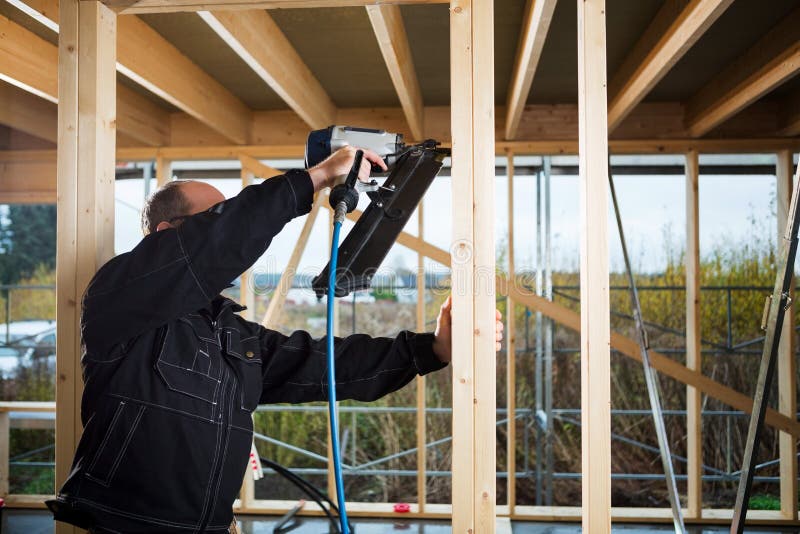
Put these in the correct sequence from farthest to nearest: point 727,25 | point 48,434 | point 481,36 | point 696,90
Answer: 1. point 48,434
2. point 696,90
3. point 727,25
4. point 481,36

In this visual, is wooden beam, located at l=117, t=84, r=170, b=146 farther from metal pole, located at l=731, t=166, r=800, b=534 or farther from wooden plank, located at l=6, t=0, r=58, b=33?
metal pole, located at l=731, t=166, r=800, b=534

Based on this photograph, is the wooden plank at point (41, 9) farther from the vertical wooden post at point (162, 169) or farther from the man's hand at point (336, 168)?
the vertical wooden post at point (162, 169)

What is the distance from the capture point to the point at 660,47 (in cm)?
238

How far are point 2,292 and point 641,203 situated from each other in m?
5.67

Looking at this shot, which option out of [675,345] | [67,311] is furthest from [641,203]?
[67,311]

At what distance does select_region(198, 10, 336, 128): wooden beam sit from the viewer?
7.08 feet

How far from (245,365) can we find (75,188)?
58cm

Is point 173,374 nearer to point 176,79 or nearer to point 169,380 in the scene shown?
point 169,380

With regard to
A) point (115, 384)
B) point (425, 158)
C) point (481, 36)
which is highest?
point (481, 36)

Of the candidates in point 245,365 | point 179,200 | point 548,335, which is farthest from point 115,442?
point 548,335

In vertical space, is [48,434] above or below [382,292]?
below

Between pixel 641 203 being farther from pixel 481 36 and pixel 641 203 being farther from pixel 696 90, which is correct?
pixel 481 36

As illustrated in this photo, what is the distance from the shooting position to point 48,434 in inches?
200

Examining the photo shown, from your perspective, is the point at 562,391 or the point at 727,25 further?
the point at 562,391
